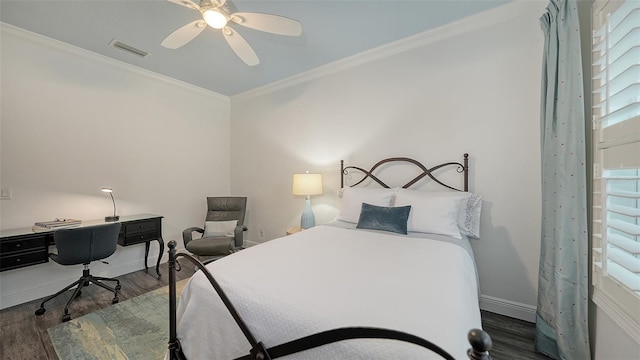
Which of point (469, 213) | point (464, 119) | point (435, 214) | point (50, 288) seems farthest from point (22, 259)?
point (464, 119)

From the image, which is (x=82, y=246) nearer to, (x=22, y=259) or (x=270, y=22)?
(x=22, y=259)

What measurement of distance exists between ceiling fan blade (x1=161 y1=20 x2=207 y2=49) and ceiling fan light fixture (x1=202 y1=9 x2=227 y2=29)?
0.14m

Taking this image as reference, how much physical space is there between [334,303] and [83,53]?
4.02 m

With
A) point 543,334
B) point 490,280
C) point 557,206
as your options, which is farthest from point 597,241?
point 490,280

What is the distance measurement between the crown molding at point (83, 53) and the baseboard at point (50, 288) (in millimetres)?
2624

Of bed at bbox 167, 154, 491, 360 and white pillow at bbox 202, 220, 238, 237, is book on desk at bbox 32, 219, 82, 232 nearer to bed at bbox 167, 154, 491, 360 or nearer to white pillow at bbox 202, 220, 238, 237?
white pillow at bbox 202, 220, 238, 237

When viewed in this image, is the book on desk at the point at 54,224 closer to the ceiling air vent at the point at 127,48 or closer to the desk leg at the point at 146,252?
the desk leg at the point at 146,252

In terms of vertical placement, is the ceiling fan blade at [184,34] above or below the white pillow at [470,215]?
above

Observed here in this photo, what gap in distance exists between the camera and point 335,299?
1.05m

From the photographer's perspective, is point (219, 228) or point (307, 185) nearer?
point (307, 185)

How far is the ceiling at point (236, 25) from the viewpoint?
220 cm

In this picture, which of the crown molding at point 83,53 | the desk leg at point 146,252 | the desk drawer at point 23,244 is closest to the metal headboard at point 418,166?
the desk leg at point 146,252

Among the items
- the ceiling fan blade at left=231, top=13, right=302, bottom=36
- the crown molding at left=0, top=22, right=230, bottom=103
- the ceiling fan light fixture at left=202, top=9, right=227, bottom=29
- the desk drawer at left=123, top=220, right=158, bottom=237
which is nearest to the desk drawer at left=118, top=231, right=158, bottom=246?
the desk drawer at left=123, top=220, right=158, bottom=237

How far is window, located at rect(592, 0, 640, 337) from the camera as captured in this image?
1224 millimetres
